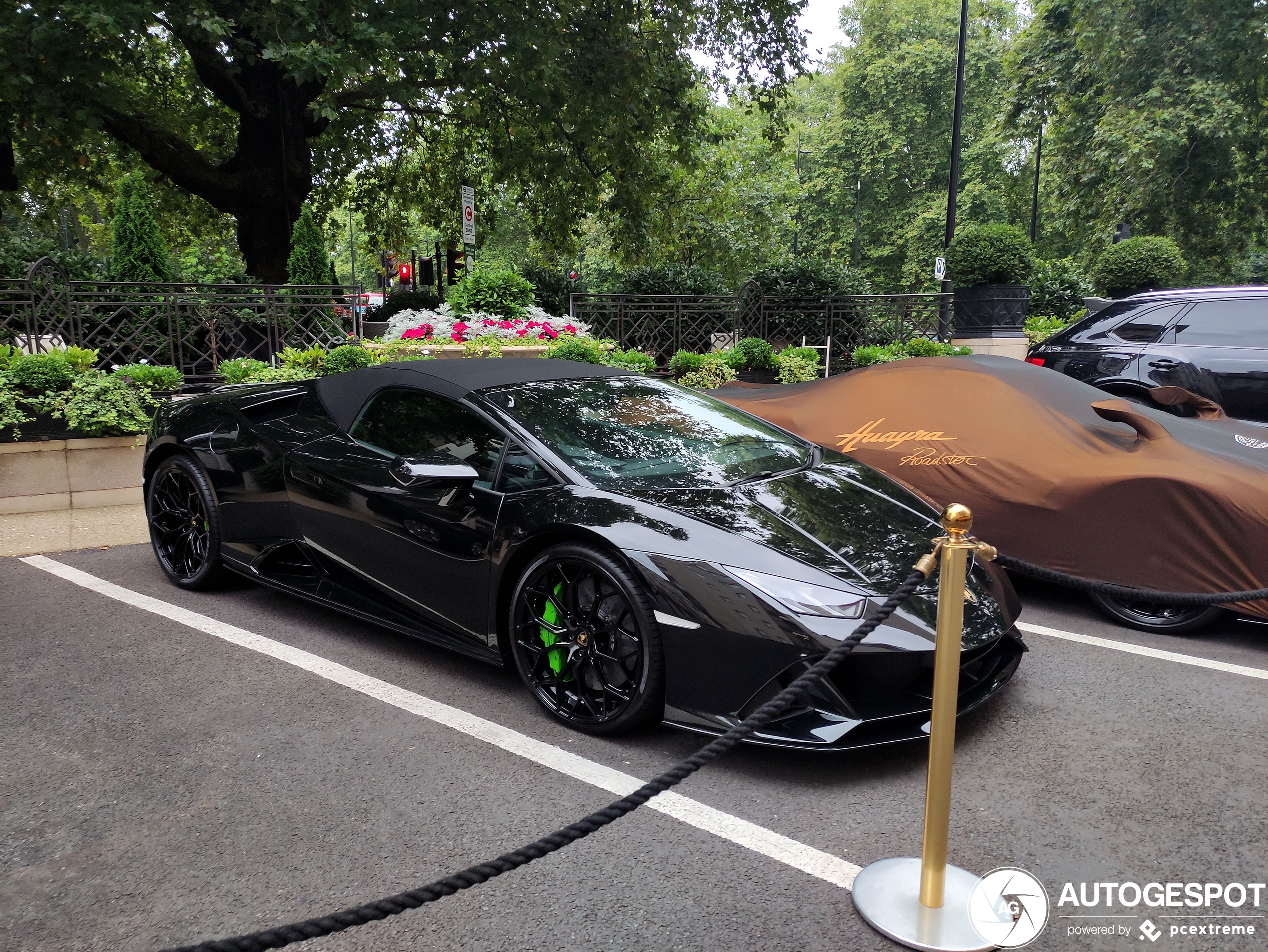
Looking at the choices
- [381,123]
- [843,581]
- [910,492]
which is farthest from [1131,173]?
[843,581]

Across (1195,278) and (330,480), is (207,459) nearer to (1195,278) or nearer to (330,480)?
(330,480)

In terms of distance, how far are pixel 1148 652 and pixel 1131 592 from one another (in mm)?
1318

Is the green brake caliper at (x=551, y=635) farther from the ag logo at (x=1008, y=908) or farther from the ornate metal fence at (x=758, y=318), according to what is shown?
the ornate metal fence at (x=758, y=318)

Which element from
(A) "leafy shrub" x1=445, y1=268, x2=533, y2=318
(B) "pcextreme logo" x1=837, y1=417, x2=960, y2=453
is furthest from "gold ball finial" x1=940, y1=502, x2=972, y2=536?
(A) "leafy shrub" x1=445, y1=268, x2=533, y2=318

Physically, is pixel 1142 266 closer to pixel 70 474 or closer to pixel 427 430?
pixel 427 430

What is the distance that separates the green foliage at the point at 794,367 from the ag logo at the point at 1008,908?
9166mm

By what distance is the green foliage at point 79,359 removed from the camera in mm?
7020

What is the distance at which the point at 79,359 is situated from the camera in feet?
23.2

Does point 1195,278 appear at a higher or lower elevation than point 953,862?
higher

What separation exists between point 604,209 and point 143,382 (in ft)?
38.2

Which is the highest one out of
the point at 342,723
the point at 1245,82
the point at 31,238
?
the point at 1245,82

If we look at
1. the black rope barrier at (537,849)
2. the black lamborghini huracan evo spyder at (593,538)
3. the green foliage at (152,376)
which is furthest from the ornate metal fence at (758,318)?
the black rope barrier at (537,849)

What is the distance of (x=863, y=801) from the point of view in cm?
286

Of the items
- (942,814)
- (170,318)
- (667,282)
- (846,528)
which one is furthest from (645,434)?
(667,282)
